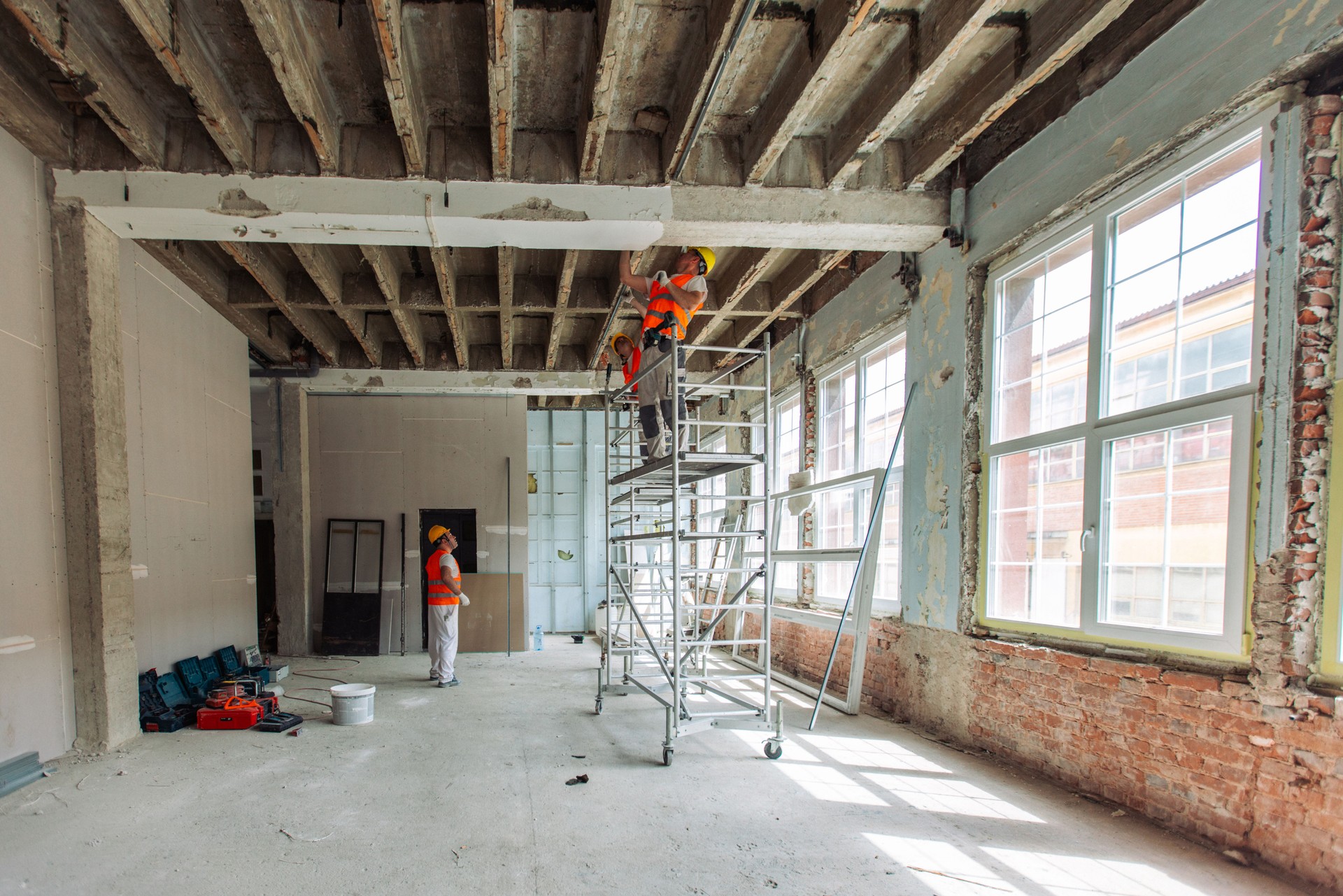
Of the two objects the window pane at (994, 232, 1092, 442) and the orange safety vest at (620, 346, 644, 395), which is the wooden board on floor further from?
the window pane at (994, 232, 1092, 442)

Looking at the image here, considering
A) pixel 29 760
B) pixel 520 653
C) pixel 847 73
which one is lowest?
pixel 520 653

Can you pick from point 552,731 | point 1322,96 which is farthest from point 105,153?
point 1322,96

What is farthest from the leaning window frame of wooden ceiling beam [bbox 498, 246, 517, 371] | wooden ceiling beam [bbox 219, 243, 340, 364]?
wooden ceiling beam [bbox 219, 243, 340, 364]

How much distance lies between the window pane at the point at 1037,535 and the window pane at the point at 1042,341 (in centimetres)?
21

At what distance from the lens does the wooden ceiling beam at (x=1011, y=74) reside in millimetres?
3258

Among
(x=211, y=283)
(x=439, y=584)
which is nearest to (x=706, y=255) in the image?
(x=439, y=584)

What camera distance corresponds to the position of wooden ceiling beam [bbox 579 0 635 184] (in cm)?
321

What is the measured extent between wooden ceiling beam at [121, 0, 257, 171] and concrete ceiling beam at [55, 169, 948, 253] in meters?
0.27

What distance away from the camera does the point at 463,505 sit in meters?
9.67

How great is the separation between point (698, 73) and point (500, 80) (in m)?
1.04

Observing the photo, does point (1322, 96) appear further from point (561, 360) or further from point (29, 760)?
point (561, 360)

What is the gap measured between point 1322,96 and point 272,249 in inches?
277

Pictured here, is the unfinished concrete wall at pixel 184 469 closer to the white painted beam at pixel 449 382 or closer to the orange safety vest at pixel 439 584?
the white painted beam at pixel 449 382

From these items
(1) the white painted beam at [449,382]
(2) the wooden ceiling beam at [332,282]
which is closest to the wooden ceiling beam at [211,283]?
(1) the white painted beam at [449,382]
